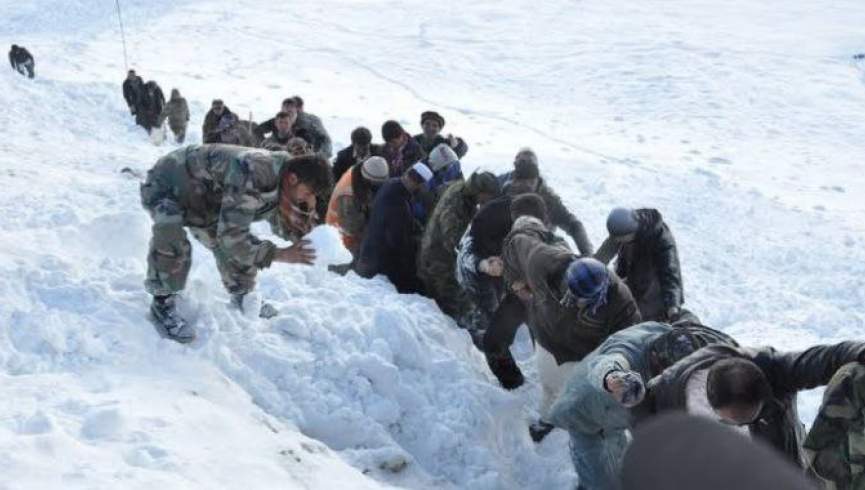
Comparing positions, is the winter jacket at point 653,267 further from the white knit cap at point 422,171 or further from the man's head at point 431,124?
the man's head at point 431,124

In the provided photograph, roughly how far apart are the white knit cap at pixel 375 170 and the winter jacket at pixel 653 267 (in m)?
2.04

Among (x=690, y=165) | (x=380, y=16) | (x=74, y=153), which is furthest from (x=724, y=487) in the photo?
(x=380, y=16)

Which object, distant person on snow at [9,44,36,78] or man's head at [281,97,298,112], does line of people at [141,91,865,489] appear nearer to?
man's head at [281,97,298,112]

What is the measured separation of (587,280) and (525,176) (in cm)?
220

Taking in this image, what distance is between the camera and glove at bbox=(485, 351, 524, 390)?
6.12m

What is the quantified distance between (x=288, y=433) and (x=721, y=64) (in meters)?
26.1

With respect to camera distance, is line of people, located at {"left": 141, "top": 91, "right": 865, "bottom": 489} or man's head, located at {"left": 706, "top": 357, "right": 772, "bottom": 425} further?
line of people, located at {"left": 141, "top": 91, "right": 865, "bottom": 489}

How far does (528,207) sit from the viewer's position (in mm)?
5883

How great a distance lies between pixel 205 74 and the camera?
88.0 ft

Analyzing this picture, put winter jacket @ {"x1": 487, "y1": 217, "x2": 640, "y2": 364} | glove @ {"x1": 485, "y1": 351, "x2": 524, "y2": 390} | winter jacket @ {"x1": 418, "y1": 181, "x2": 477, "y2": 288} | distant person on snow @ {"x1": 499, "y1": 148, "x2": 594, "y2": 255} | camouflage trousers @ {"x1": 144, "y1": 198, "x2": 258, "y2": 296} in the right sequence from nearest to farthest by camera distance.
→ winter jacket @ {"x1": 487, "y1": 217, "x2": 640, "y2": 364}, camouflage trousers @ {"x1": 144, "y1": 198, "x2": 258, "y2": 296}, glove @ {"x1": 485, "y1": 351, "x2": 524, "y2": 390}, winter jacket @ {"x1": 418, "y1": 181, "x2": 477, "y2": 288}, distant person on snow @ {"x1": 499, "y1": 148, "x2": 594, "y2": 255}

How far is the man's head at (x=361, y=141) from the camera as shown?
8578 mm

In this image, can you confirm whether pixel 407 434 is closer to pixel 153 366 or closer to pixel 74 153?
pixel 153 366

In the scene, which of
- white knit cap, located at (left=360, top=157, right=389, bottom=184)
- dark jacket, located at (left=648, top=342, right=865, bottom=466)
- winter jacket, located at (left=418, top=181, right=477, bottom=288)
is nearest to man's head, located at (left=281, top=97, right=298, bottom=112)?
white knit cap, located at (left=360, top=157, right=389, bottom=184)

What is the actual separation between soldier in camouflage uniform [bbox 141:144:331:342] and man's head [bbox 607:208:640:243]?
2.28 meters
